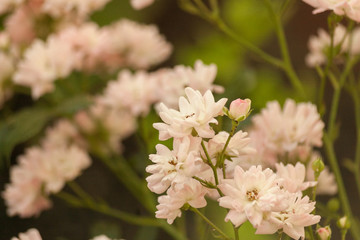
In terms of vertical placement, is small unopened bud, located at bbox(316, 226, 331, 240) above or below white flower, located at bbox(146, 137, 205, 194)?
below

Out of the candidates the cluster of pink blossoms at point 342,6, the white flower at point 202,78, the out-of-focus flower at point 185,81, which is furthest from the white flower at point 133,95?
the cluster of pink blossoms at point 342,6

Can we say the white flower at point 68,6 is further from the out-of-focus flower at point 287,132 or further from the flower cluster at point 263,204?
the flower cluster at point 263,204

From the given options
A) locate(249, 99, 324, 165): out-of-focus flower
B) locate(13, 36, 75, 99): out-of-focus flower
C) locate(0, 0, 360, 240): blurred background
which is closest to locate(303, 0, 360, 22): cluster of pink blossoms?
locate(249, 99, 324, 165): out-of-focus flower

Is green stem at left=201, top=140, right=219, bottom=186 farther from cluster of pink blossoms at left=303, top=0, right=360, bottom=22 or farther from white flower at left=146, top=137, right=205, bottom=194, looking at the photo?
cluster of pink blossoms at left=303, top=0, right=360, bottom=22

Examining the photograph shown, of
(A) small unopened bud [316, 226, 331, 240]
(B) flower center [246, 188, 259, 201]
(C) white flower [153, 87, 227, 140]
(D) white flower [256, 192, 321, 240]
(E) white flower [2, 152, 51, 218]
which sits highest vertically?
(C) white flower [153, 87, 227, 140]

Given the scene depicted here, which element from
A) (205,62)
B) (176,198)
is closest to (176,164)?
(176,198)

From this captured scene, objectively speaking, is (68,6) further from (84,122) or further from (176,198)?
(176,198)

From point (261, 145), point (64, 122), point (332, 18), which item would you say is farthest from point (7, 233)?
point (332, 18)
